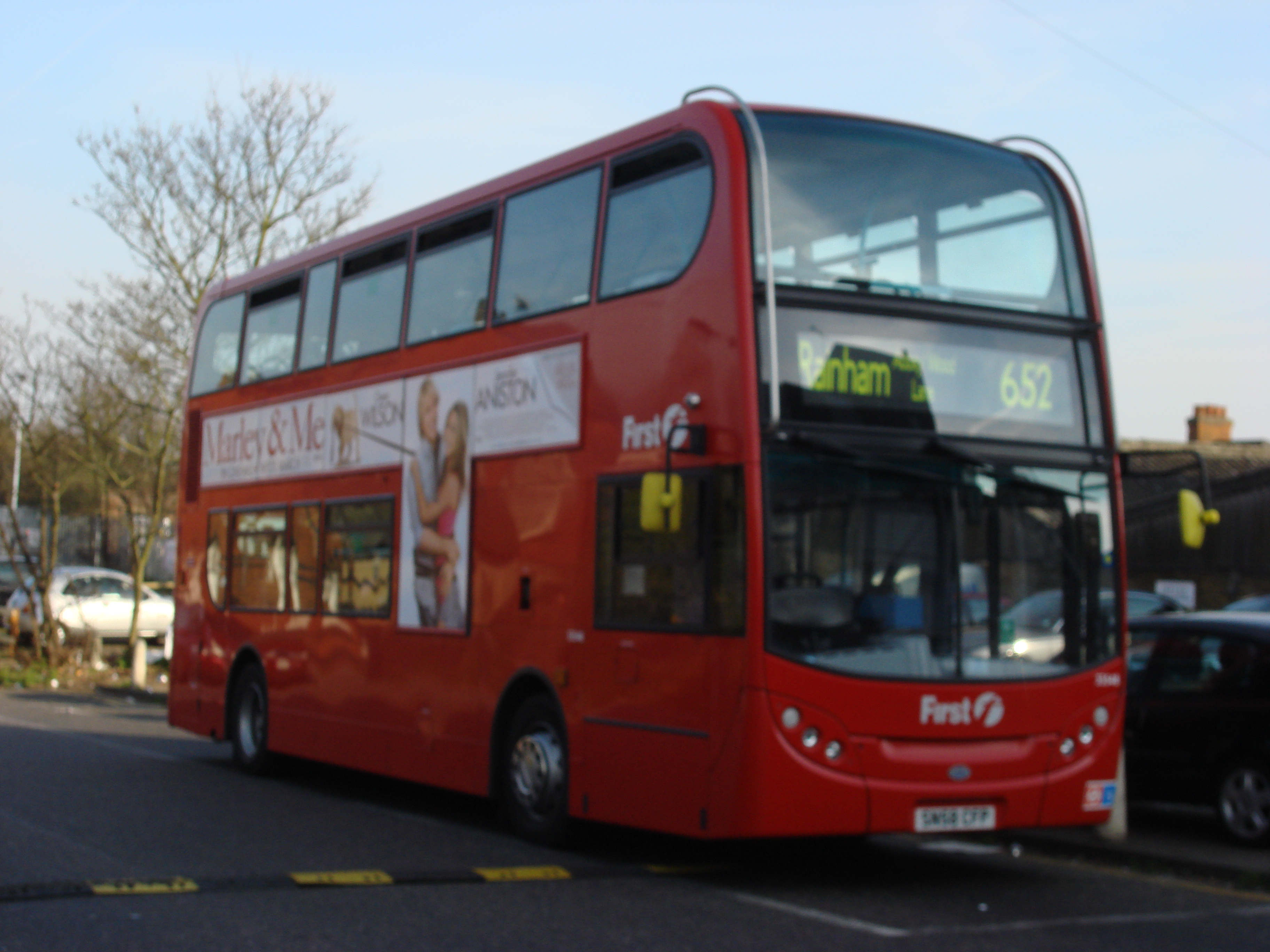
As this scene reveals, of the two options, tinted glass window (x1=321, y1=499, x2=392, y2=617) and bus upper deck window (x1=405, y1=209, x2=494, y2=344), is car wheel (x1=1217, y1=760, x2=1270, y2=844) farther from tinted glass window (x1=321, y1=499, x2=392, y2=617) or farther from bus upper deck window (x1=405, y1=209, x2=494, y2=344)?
tinted glass window (x1=321, y1=499, x2=392, y2=617)

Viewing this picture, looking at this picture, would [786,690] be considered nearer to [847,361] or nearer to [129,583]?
[847,361]

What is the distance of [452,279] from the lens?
37.8 ft

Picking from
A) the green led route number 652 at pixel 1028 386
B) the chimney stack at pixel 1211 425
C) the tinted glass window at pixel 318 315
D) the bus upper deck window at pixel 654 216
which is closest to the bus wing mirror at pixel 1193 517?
the green led route number 652 at pixel 1028 386

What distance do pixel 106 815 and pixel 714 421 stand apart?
5286mm

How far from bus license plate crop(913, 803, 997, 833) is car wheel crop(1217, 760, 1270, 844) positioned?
9.41 feet

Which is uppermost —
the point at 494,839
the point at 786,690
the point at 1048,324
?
the point at 1048,324

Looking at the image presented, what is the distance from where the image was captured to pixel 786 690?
26.5 ft

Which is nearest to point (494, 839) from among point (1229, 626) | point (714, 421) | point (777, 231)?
point (714, 421)

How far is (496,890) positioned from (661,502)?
2200 mm

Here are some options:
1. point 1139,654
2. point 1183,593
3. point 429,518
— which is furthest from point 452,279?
point 1183,593

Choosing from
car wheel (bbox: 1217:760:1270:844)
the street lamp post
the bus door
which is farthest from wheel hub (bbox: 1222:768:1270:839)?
the street lamp post

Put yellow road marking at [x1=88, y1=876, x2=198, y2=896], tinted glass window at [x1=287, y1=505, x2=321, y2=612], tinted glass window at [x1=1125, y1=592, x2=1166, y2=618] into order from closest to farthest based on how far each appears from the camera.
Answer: yellow road marking at [x1=88, y1=876, x2=198, y2=896] → tinted glass window at [x1=287, y1=505, x2=321, y2=612] → tinted glass window at [x1=1125, y1=592, x2=1166, y2=618]

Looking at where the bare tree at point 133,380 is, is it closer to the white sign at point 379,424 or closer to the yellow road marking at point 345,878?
the white sign at point 379,424

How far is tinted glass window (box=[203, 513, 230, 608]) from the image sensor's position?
15.1 m
